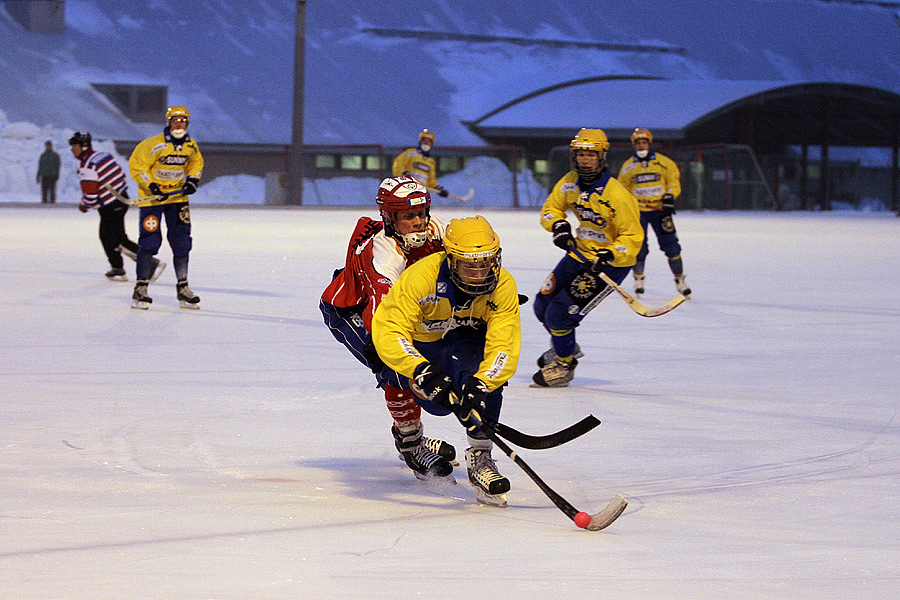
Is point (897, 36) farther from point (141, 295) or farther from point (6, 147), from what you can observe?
point (141, 295)

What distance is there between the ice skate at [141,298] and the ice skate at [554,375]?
3.92 m

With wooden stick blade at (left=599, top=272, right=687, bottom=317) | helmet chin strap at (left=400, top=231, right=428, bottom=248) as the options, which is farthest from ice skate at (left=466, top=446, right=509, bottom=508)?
wooden stick blade at (left=599, top=272, right=687, bottom=317)

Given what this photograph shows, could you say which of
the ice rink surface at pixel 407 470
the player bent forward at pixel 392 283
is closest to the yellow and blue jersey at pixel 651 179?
the ice rink surface at pixel 407 470

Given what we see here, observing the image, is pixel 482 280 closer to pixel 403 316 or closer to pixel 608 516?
pixel 403 316

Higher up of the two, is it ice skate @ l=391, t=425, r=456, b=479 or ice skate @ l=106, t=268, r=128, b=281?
ice skate @ l=106, t=268, r=128, b=281

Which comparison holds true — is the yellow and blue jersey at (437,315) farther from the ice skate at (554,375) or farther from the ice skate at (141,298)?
the ice skate at (141,298)

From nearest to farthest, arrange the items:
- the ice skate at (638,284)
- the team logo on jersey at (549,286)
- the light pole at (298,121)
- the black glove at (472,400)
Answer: the black glove at (472,400) → the team logo on jersey at (549,286) → the ice skate at (638,284) → the light pole at (298,121)

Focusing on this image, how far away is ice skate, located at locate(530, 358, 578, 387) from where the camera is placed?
646 centimetres

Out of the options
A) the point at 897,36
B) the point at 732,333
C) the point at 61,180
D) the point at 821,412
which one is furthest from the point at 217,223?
the point at 897,36

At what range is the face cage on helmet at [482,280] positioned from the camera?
3.87 metres

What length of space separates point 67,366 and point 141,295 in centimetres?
267

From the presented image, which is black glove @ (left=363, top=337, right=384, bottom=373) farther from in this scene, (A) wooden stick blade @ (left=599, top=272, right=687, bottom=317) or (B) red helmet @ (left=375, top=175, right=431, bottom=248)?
(A) wooden stick blade @ (left=599, top=272, right=687, bottom=317)

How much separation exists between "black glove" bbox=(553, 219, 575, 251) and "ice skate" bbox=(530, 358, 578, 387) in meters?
0.64

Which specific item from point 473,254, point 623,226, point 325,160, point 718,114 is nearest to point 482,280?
point 473,254
